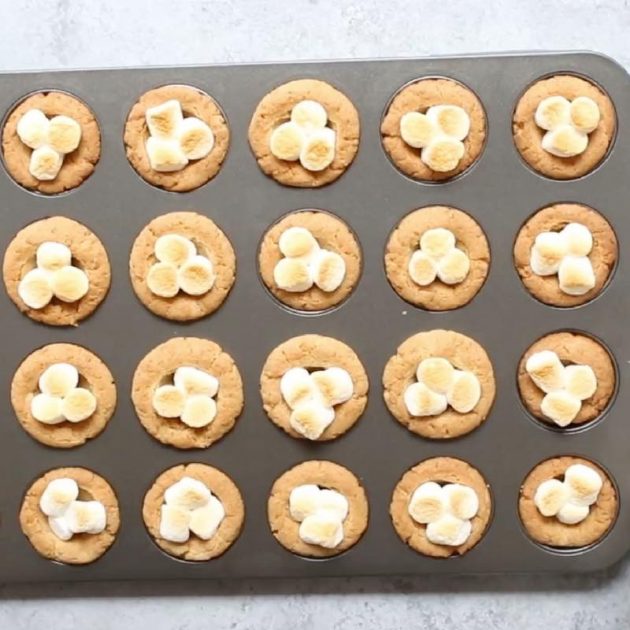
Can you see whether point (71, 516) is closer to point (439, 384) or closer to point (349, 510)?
point (349, 510)

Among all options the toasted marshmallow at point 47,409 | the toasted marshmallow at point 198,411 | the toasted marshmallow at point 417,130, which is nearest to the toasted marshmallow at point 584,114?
the toasted marshmallow at point 417,130

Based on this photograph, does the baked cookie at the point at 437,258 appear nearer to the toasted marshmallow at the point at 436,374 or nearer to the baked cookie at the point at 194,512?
the toasted marshmallow at the point at 436,374

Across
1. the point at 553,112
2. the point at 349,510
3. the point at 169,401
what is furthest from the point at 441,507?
the point at 553,112

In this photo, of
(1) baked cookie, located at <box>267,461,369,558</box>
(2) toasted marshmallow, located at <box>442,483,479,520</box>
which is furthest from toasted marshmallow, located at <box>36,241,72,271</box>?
(2) toasted marshmallow, located at <box>442,483,479,520</box>

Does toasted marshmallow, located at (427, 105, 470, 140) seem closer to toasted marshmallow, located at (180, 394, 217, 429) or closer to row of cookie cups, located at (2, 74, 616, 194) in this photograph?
row of cookie cups, located at (2, 74, 616, 194)

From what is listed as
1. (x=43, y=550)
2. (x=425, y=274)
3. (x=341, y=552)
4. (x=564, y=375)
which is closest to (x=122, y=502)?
(x=43, y=550)

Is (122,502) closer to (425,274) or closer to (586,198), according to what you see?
(425,274)
